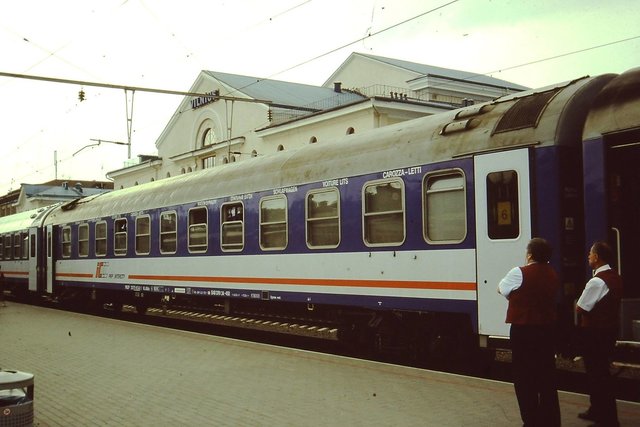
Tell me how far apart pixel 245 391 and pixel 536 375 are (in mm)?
3791

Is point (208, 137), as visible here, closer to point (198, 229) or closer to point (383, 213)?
point (198, 229)

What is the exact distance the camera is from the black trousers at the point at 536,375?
6.04 m

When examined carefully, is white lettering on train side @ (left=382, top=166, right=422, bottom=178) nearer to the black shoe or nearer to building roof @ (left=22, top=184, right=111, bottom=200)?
the black shoe

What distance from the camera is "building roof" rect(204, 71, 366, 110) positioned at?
1727 inches

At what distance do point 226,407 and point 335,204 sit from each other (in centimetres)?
487

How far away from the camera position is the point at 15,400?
5.98 meters

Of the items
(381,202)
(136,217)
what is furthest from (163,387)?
(136,217)

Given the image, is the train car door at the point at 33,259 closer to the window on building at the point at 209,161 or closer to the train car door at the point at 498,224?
the train car door at the point at 498,224

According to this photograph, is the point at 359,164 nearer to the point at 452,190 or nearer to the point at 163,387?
the point at 452,190

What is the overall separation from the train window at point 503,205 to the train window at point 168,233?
30.6ft

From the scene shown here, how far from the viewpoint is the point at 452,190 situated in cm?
979

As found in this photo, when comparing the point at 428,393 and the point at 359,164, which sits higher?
the point at 359,164

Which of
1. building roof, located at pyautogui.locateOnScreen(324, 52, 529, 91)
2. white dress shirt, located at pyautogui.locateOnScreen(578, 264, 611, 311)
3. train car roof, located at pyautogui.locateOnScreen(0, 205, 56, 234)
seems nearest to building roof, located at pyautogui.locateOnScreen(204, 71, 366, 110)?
building roof, located at pyautogui.locateOnScreen(324, 52, 529, 91)

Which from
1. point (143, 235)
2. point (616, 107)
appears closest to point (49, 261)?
point (143, 235)
